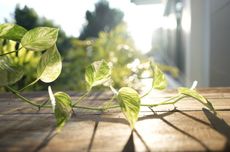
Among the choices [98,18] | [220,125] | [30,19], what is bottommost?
[220,125]

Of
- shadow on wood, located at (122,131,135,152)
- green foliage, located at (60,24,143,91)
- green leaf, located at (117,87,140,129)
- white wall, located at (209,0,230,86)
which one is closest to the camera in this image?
shadow on wood, located at (122,131,135,152)

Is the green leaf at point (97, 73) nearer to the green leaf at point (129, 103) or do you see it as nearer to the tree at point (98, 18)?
the green leaf at point (129, 103)

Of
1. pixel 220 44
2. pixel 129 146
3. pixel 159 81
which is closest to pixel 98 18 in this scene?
pixel 220 44

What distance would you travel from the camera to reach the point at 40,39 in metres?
0.62

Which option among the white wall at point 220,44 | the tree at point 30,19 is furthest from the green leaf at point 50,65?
the tree at point 30,19

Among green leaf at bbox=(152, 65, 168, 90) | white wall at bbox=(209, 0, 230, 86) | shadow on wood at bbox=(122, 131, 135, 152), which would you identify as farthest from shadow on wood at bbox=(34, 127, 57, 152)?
white wall at bbox=(209, 0, 230, 86)

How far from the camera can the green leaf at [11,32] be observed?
0.63 m

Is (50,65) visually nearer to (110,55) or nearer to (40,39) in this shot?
(40,39)

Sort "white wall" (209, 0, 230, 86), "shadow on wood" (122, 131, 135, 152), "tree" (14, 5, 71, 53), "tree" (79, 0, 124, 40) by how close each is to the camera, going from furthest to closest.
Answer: "tree" (79, 0, 124, 40)
"tree" (14, 5, 71, 53)
"white wall" (209, 0, 230, 86)
"shadow on wood" (122, 131, 135, 152)

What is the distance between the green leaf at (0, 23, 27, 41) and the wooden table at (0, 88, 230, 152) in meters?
0.16

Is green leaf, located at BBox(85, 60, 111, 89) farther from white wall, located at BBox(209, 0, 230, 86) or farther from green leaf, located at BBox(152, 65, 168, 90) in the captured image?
white wall, located at BBox(209, 0, 230, 86)

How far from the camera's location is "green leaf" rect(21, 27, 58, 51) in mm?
618

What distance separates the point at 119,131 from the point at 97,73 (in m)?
0.15

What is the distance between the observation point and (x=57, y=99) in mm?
562
